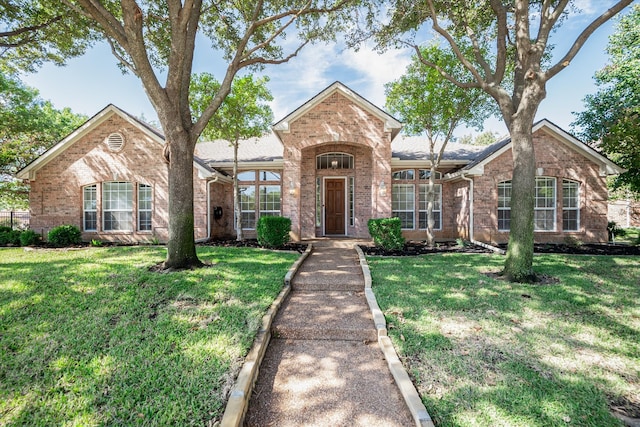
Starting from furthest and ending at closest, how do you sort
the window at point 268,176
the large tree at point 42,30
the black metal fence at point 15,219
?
the black metal fence at point 15,219 < the window at point 268,176 < the large tree at point 42,30

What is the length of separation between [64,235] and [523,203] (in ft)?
50.0

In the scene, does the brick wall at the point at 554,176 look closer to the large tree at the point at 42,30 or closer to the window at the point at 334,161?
the window at the point at 334,161

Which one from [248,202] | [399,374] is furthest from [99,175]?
[399,374]

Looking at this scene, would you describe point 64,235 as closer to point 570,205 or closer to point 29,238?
point 29,238

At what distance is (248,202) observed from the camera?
519 inches

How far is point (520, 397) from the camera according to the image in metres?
2.76

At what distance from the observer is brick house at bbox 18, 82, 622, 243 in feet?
35.8

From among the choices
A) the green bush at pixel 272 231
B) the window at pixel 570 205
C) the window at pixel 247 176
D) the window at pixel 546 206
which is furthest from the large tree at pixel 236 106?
the window at pixel 570 205

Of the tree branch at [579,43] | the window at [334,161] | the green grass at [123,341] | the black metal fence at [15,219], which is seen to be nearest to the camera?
the green grass at [123,341]

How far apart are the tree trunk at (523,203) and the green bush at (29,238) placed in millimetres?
16572

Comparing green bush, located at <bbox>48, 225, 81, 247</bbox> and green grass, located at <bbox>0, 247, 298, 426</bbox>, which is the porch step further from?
green bush, located at <bbox>48, 225, 81, 247</bbox>

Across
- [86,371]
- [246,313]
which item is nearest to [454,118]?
[246,313]

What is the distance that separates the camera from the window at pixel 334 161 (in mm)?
12844

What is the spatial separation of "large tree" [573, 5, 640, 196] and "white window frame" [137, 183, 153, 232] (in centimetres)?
1844
